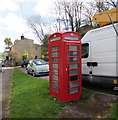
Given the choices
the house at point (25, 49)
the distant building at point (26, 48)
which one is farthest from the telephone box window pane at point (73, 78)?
the distant building at point (26, 48)

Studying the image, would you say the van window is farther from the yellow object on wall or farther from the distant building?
the distant building

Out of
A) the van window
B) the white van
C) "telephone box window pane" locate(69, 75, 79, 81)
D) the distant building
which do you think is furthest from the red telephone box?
the distant building

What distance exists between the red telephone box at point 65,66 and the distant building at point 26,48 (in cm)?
3982

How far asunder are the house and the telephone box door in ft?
128

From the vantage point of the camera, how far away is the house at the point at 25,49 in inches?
1684

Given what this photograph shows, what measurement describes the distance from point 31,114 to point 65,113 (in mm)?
1032

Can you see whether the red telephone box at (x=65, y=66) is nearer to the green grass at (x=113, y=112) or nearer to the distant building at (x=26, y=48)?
the green grass at (x=113, y=112)

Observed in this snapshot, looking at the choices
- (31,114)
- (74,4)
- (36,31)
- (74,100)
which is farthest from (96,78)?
(36,31)

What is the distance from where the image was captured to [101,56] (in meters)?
5.25

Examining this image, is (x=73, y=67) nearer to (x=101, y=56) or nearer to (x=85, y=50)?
(x=101, y=56)

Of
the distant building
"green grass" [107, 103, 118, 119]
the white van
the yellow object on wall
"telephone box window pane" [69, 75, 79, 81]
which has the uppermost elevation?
the distant building

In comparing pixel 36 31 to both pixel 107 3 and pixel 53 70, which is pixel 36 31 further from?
pixel 53 70

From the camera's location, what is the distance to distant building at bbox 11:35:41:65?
142ft

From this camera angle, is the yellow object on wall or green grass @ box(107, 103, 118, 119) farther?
the yellow object on wall
